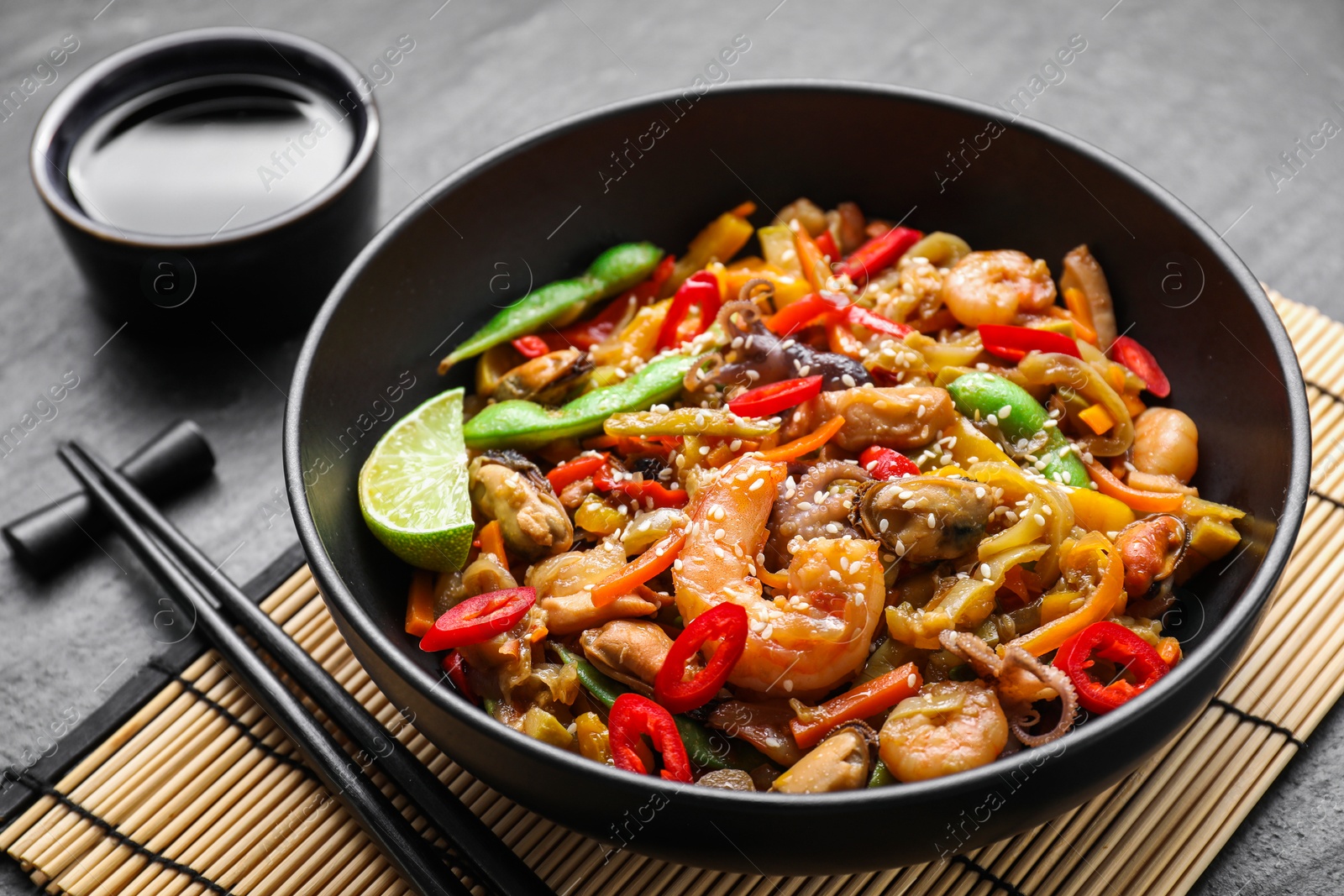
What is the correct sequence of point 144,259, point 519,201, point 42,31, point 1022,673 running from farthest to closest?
point 42,31
point 144,259
point 519,201
point 1022,673

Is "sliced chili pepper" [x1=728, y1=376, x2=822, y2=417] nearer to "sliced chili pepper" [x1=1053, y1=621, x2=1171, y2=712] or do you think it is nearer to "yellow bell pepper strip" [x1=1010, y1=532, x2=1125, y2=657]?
"yellow bell pepper strip" [x1=1010, y1=532, x2=1125, y2=657]

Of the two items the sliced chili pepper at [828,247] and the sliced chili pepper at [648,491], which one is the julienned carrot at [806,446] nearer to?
the sliced chili pepper at [648,491]

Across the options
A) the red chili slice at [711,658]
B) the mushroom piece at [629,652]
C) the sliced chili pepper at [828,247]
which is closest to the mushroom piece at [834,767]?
the red chili slice at [711,658]

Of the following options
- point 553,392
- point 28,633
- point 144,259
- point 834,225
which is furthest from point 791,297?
point 28,633

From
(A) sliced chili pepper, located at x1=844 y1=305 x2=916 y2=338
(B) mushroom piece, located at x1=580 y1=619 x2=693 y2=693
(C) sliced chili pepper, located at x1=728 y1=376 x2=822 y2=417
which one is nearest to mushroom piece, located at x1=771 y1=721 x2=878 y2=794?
(B) mushroom piece, located at x1=580 y1=619 x2=693 y2=693

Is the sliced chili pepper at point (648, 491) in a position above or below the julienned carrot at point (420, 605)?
above

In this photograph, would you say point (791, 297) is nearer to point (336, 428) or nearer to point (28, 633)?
point (336, 428)
